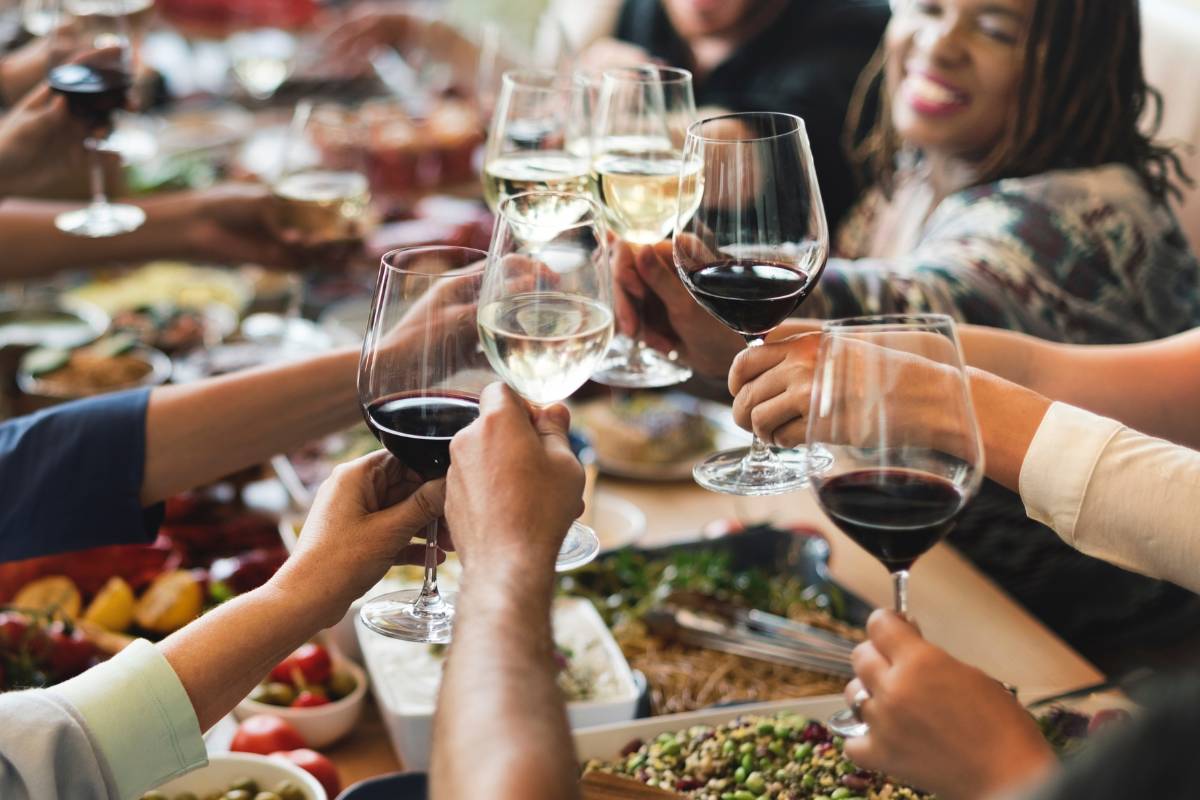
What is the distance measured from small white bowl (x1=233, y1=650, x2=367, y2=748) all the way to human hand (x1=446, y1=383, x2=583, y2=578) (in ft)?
2.16

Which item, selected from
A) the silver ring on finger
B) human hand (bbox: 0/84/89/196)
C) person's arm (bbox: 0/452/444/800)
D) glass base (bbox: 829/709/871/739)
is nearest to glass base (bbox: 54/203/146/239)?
human hand (bbox: 0/84/89/196)

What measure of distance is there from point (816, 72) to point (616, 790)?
210 cm

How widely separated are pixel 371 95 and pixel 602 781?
310cm

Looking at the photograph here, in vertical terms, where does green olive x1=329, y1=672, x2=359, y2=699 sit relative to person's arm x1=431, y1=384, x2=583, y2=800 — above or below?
below

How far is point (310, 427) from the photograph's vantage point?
1.54 metres

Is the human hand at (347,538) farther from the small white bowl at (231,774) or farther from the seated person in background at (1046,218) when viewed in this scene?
the seated person in background at (1046,218)

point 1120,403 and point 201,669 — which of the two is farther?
point 1120,403

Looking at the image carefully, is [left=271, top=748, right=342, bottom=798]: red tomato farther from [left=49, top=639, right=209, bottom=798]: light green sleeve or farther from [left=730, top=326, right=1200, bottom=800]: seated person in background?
[left=730, top=326, right=1200, bottom=800]: seated person in background

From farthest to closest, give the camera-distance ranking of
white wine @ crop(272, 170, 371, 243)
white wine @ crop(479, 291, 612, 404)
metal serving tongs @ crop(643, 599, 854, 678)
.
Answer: white wine @ crop(272, 170, 371, 243) → metal serving tongs @ crop(643, 599, 854, 678) → white wine @ crop(479, 291, 612, 404)

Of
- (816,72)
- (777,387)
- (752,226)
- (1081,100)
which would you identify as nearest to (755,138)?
(752,226)

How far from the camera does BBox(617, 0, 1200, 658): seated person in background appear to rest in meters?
1.86

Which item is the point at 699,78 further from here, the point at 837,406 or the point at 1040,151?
the point at 837,406

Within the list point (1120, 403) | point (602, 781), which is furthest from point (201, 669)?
point (1120, 403)

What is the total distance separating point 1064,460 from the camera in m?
1.10
